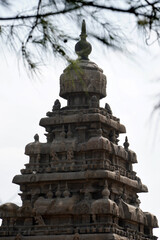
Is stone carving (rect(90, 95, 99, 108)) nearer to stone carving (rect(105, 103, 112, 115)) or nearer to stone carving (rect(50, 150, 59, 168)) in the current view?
stone carving (rect(105, 103, 112, 115))

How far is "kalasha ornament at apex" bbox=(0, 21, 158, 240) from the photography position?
3938 cm

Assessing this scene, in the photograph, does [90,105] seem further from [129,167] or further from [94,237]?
[94,237]

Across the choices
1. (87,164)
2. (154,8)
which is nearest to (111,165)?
(87,164)

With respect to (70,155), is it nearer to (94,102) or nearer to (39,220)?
(94,102)

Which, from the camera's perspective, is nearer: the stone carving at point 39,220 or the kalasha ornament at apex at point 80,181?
the kalasha ornament at apex at point 80,181

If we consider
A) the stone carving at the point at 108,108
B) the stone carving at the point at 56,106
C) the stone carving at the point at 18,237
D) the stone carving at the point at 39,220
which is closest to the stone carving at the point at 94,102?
the stone carving at the point at 108,108

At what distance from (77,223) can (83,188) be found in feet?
7.89

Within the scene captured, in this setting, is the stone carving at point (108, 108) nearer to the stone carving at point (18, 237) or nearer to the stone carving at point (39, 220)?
the stone carving at point (39, 220)

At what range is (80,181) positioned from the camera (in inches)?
1623

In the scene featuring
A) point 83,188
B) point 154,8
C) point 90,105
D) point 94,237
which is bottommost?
point 154,8

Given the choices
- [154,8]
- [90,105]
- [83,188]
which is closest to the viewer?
[154,8]

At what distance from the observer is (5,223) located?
136 ft

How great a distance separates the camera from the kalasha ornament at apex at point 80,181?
39.4 meters

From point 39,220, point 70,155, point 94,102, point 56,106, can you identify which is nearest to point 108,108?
point 94,102
